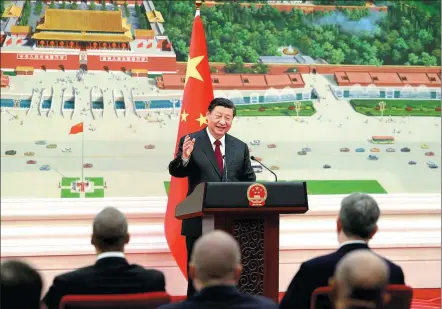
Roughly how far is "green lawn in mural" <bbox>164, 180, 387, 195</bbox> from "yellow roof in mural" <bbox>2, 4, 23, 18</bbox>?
2274mm

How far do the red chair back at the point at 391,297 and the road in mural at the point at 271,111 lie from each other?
3258 mm

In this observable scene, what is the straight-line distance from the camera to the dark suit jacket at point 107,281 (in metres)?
3.48

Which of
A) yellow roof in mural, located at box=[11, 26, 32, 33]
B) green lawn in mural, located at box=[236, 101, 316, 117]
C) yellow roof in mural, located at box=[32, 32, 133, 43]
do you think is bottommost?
green lawn in mural, located at box=[236, 101, 316, 117]

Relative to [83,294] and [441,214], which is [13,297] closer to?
[83,294]

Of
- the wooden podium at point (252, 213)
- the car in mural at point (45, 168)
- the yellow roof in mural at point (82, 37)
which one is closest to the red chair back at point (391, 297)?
the wooden podium at point (252, 213)

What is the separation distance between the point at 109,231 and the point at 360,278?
3.47 feet

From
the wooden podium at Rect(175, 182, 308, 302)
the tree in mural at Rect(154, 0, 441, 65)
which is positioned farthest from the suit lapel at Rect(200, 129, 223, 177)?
the tree in mural at Rect(154, 0, 441, 65)

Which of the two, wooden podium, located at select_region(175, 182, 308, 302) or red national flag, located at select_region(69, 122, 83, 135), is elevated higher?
red national flag, located at select_region(69, 122, 83, 135)

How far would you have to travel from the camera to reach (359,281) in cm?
287

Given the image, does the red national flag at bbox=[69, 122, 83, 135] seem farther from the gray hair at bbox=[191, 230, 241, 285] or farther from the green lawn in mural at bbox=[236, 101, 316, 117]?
the gray hair at bbox=[191, 230, 241, 285]

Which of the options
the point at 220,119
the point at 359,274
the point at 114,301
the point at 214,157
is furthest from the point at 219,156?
the point at 359,274

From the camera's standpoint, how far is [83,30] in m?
6.87

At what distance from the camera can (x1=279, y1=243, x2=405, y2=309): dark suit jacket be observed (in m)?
3.60

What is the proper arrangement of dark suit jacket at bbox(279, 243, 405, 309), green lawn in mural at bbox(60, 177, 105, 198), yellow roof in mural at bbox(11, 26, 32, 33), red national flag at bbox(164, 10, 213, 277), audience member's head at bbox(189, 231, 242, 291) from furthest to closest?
yellow roof in mural at bbox(11, 26, 32, 33), green lawn in mural at bbox(60, 177, 105, 198), red national flag at bbox(164, 10, 213, 277), dark suit jacket at bbox(279, 243, 405, 309), audience member's head at bbox(189, 231, 242, 291)
